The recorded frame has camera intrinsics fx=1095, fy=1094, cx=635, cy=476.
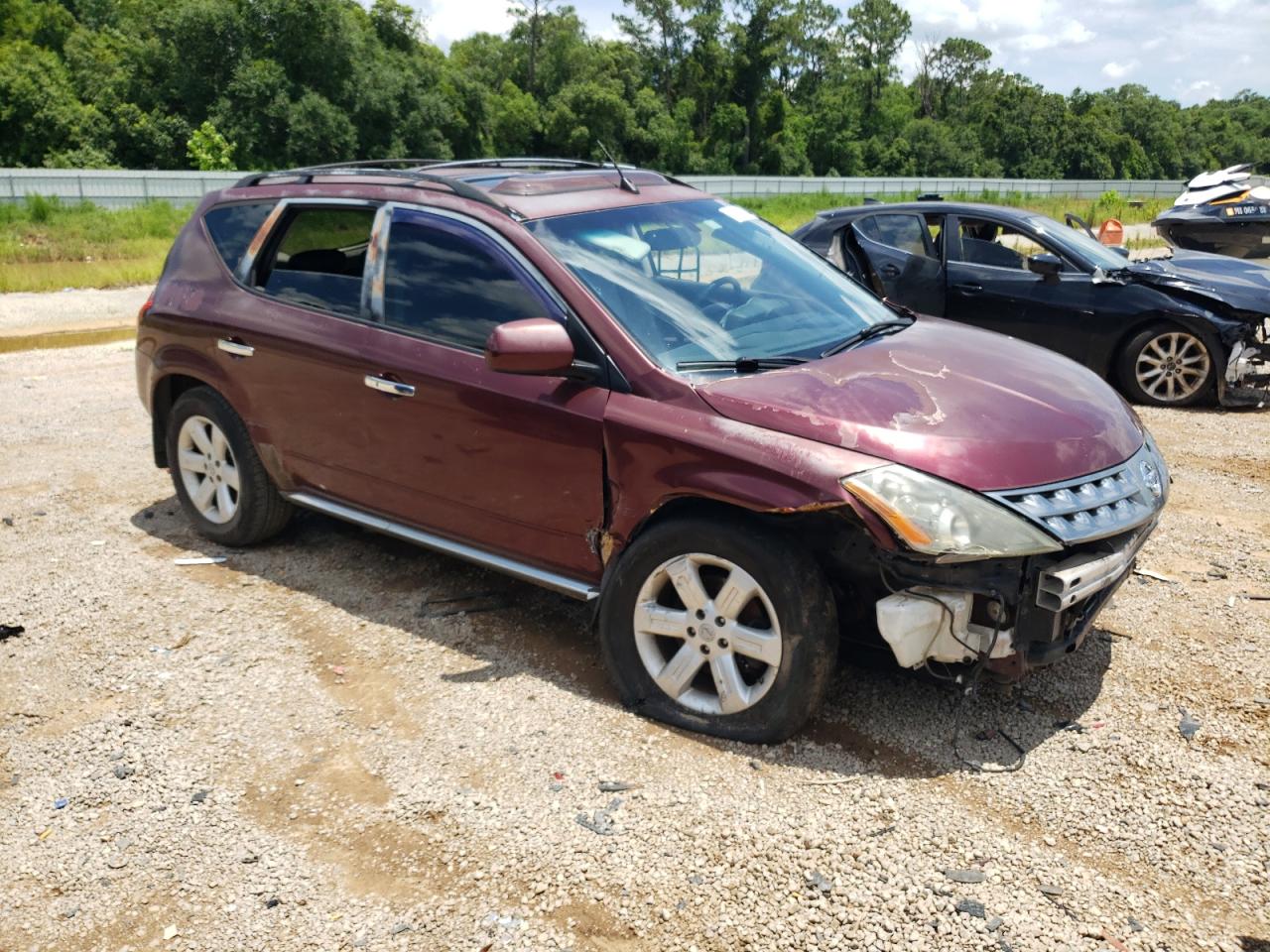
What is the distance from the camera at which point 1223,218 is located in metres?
15.4

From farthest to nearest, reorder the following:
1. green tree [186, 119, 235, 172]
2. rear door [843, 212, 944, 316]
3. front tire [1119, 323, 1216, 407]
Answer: green tree [186, 119, 235, 172], rear door [843, 212, 944, 316], front tire [1119, 323, 1216, 407]

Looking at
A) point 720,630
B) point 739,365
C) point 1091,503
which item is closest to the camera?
point 1091,503

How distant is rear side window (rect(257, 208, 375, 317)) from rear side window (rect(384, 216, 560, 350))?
9.0 inches

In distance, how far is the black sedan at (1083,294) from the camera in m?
8.46

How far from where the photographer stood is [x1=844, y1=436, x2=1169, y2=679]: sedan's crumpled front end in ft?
11.1

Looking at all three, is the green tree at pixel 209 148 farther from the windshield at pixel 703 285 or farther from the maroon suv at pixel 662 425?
the windshield at pixel 703 285

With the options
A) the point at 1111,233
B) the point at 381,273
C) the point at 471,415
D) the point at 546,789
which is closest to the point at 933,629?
the point at 546,789

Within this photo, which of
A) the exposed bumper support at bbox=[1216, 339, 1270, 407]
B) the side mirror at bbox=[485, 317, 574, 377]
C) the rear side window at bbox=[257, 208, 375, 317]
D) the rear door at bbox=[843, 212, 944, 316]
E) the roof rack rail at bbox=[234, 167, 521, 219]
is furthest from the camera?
the rear door at bbox=[843, 212, 944, 316]

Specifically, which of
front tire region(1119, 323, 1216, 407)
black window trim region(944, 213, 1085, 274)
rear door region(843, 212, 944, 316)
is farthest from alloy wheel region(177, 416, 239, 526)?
front tire region(1119, 323, 1216, 407)

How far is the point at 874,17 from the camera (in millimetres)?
98438

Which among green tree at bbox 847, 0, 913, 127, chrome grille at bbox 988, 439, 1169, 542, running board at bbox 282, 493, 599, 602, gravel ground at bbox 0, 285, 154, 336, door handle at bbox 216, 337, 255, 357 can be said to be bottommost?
gravel ground at bbox 0, 285, 154, 336

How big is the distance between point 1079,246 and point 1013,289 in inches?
28.1

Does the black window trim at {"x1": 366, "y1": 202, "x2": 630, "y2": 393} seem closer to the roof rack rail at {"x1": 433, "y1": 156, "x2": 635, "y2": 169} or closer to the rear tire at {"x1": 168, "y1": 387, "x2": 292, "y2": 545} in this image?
the roof rack rail at {"x1": 433, "y1": 156, "x2": 635, "y2": 169}

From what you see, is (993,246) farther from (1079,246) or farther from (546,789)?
(546,789)
